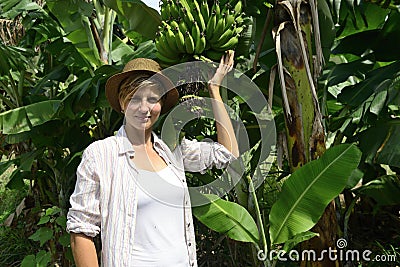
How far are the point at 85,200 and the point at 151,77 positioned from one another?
36 cm

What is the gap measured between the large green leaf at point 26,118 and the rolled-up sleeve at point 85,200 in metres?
1.24

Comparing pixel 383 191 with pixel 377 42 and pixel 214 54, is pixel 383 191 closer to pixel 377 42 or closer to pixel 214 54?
pixel 377 42

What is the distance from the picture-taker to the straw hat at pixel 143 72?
128cm

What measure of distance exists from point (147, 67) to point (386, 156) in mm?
1051

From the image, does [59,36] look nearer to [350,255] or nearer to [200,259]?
[200,259]

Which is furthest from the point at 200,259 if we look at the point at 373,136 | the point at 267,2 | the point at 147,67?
the point at 147,67

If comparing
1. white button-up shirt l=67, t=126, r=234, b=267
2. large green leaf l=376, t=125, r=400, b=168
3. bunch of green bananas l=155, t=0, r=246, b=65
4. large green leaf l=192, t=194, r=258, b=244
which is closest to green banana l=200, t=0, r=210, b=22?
bunch of green bananas l=155, t=0, r=246, b=65

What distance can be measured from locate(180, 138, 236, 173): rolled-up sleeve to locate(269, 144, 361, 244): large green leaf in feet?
1.29

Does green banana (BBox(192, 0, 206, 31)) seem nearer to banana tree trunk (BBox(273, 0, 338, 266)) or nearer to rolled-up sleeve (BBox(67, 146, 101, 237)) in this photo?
banana tree trunk (BBox(273, 0, 338, 266))

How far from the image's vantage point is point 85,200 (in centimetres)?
122

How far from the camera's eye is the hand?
1368mm

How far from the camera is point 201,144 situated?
142 cm

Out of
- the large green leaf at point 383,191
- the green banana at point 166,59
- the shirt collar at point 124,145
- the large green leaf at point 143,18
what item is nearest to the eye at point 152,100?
the shirt collar at point 124,145

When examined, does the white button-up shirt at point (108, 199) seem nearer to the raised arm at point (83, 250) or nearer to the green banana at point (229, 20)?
the raised arm at point (83, 250)
